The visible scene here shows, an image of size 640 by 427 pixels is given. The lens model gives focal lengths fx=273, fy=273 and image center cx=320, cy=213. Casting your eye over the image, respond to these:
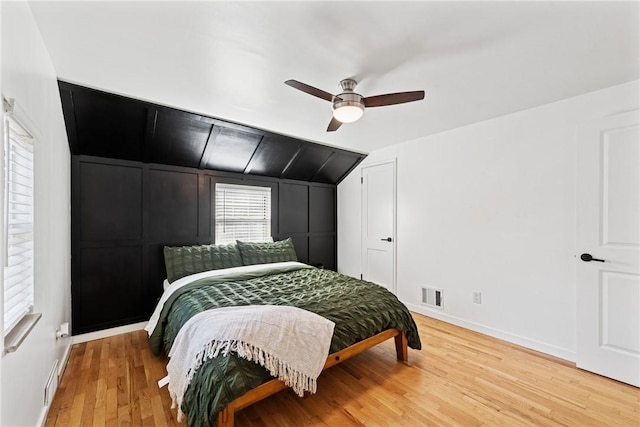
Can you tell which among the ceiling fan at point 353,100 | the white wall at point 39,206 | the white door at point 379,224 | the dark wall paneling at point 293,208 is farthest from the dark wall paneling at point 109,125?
the white door at point 379,224

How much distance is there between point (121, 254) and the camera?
3068mm

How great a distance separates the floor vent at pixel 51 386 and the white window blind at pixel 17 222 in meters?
0.77

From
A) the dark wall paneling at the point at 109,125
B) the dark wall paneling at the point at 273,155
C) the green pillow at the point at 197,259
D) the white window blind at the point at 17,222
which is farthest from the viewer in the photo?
the dark wall paneling at the point at 273,155

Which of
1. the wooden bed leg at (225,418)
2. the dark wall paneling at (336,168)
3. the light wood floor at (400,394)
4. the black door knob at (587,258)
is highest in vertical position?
the dark wall paneling at (336,168)

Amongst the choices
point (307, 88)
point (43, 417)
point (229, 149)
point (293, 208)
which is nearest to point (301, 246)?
point (293, 208)

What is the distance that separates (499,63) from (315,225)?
3420mm

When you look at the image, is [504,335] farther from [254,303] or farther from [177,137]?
[177,137]

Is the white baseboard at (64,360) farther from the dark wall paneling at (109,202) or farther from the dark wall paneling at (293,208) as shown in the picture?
the dark wall paneling at (293,208)

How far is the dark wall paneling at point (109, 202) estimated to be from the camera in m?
2.89

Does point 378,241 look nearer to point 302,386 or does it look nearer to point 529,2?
point 302,386

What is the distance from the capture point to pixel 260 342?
1.69 m

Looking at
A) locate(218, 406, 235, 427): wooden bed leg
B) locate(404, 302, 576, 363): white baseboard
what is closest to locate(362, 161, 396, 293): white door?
locate(404, 302, 576, 363): white baseboard

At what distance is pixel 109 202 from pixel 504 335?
4.51m

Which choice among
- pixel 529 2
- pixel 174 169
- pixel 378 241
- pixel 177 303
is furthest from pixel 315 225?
pixel 529 2
